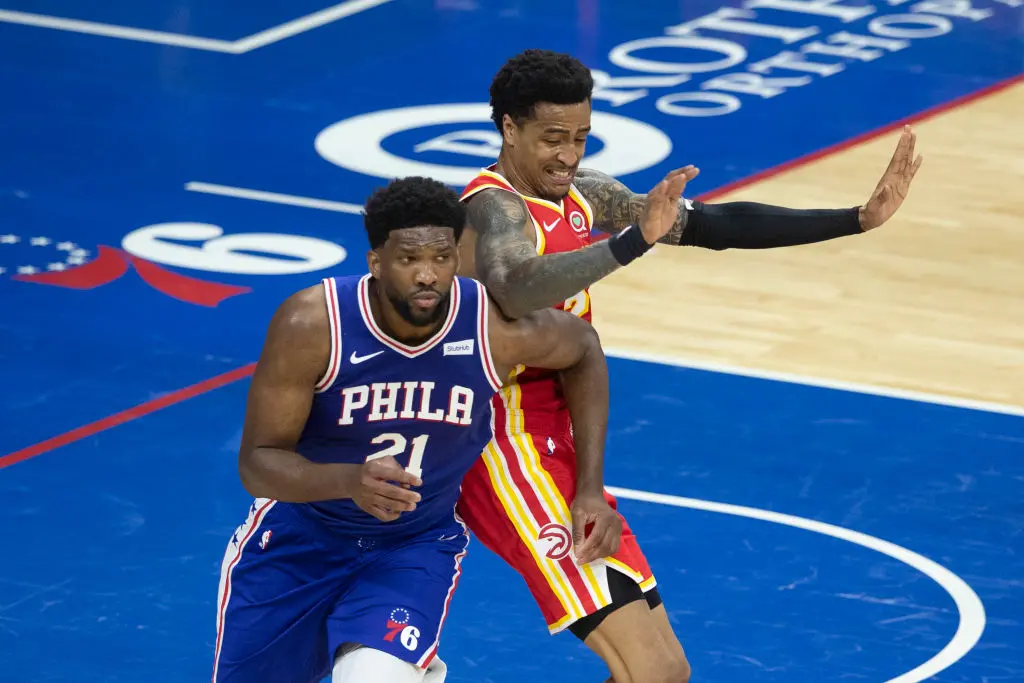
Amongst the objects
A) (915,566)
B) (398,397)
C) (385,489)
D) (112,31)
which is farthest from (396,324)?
(112,31)

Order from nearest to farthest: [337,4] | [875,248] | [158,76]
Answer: [875,248] → [158,76] → [337,4]

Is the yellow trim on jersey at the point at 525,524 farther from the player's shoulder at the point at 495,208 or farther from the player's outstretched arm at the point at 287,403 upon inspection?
the player's outstretched arm at the point at 287,403

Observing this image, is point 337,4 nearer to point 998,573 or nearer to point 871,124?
point 871,124

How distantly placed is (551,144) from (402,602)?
4.58 ft

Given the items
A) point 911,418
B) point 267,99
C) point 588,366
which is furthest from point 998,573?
point 267,99

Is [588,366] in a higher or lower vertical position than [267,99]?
higher

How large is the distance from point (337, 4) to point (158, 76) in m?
2.38

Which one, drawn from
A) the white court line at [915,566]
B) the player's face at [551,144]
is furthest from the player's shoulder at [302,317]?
the white court line at [915,566]

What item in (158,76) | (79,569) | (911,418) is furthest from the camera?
(158,76)

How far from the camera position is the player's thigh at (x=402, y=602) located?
5418 millimetres

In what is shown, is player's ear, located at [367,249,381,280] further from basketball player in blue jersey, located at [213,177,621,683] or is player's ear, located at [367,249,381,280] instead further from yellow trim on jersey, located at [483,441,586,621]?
yellow trim on jersey, located at [483,441,586,621]

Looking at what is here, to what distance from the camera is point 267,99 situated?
46.6 ft

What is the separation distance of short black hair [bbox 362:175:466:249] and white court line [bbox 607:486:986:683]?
8.54ft

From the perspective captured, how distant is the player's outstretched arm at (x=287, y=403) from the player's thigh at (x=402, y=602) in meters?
0.37
